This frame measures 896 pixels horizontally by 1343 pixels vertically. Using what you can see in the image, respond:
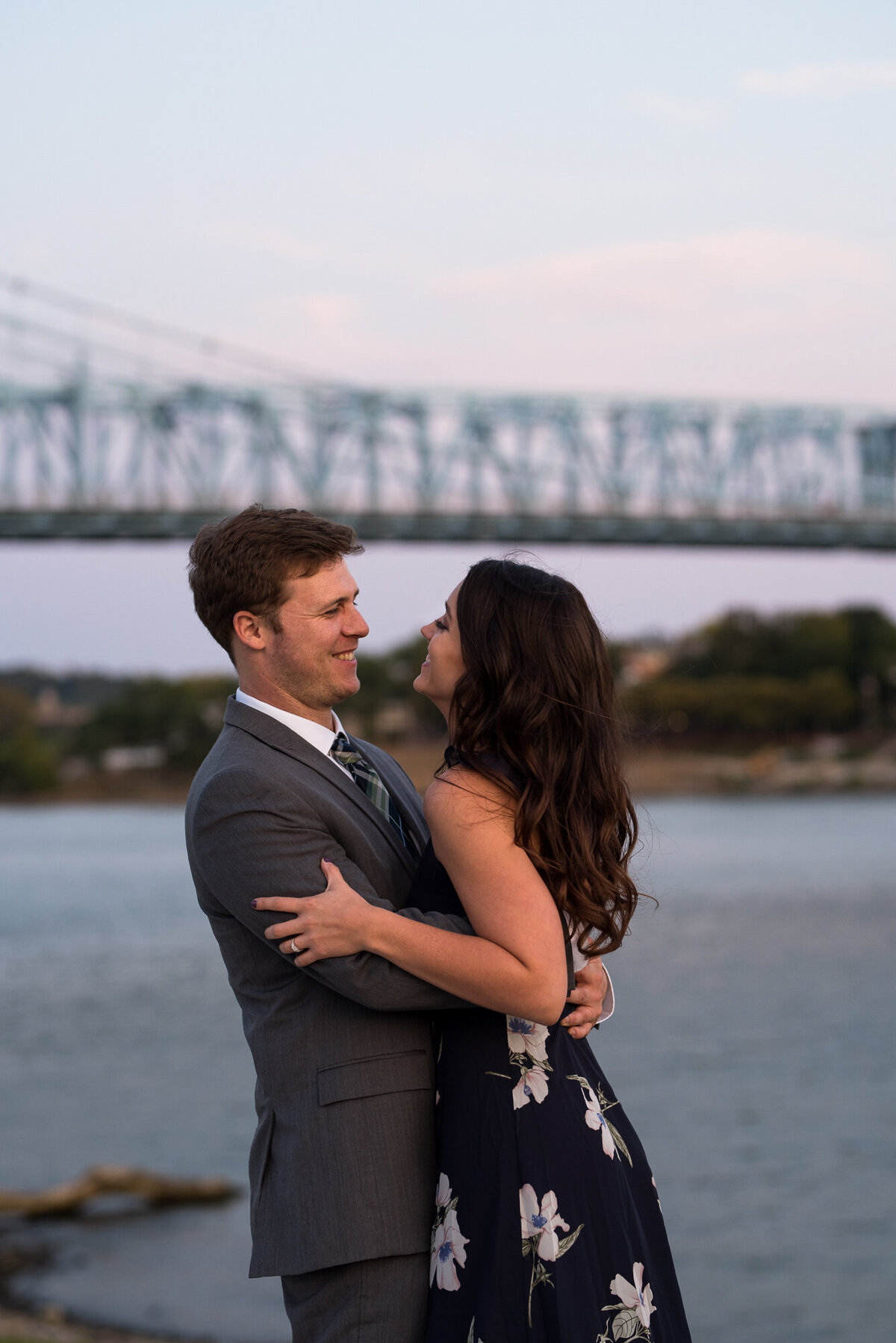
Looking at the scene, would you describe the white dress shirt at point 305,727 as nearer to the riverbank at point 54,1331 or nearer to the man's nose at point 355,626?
the man's nose at point 355,626

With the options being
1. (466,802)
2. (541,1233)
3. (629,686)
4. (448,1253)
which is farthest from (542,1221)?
(629,686)

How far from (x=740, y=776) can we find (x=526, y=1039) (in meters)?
75.3

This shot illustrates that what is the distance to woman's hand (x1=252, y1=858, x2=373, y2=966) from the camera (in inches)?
83.1

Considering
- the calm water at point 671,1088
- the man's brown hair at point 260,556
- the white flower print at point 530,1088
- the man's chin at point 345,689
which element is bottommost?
the calm water at point 671,1088

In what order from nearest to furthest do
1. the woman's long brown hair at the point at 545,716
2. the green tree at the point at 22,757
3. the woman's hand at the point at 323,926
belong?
1. the woman's hand at the point at 323,926
2. the woman's long brown hair at the point at 545,716
3. the green tree at the point at 22,757

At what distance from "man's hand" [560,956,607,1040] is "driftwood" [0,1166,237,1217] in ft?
35.6

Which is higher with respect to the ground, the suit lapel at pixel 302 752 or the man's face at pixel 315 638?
the man's face at pixel 315 638

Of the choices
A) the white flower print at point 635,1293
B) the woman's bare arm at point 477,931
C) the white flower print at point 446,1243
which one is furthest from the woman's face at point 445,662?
the white flower print at point 635,1293

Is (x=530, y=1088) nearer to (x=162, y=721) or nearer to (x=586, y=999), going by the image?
(x=586, y=999)

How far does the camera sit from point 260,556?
229 cm

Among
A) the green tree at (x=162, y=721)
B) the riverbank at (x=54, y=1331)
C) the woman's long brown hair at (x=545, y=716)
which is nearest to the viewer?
the woman's long brown hair at (x=545, y=716)

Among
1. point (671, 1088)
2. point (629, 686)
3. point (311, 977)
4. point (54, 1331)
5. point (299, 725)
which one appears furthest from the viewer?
point (629, 686)

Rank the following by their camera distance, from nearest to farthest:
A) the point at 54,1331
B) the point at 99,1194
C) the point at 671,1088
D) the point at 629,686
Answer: the point at 54,1331 < the point at 99,1194 < the point at 671,1088 < the point at 629,686

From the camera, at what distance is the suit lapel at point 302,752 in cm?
232
